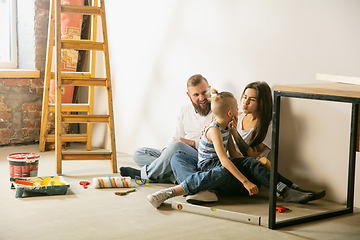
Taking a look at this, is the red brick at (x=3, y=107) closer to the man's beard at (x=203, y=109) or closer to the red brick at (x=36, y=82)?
the red brick at (x=36, y=82)

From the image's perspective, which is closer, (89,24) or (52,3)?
(52,3)

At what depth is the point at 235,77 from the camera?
2.95m

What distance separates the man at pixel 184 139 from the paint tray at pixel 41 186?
52cm

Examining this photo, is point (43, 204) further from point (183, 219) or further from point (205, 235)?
point (205, 235)

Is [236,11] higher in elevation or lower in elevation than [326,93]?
higher

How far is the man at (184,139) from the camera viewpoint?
2.78 meters

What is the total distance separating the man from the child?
32 cm

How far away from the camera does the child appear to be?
226cm

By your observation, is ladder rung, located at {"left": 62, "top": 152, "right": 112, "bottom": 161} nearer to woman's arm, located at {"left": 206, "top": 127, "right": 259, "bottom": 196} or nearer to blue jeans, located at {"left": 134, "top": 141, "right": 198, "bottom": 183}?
blue jeans, located at {"left": 134, "top": 141, "right": 198, "bottom": 183}

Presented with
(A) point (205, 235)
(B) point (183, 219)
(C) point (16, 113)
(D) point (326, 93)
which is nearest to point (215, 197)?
(B) point (183, 219)

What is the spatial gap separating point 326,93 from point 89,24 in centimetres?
318

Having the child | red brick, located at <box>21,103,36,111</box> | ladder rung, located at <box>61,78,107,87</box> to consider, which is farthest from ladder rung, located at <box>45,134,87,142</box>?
the child

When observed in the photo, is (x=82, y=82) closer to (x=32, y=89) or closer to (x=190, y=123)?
(x=190, y=123)

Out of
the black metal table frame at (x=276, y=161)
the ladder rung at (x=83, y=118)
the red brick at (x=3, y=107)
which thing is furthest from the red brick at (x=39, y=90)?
the black metal table frame at (x=276, y=161)
